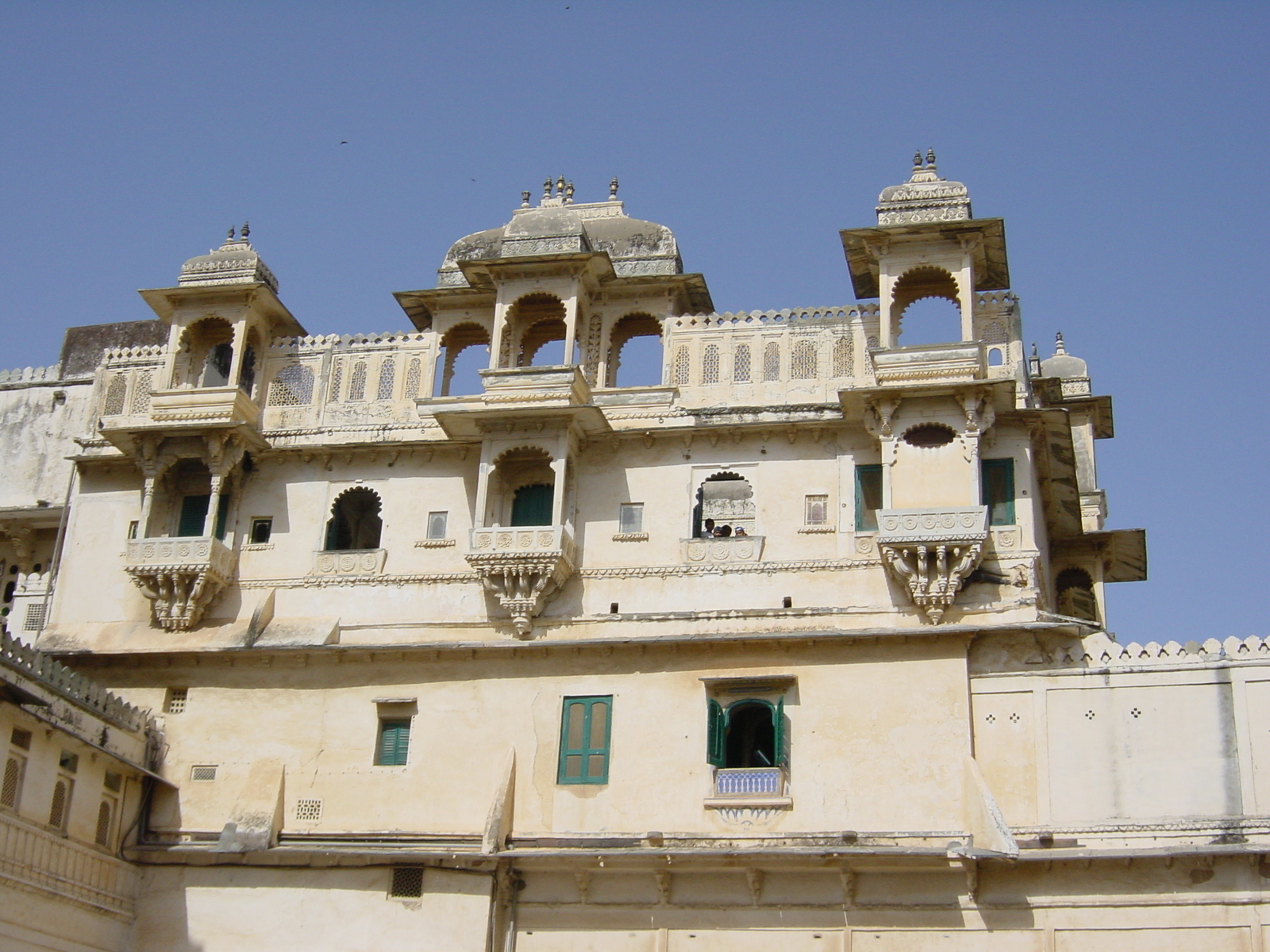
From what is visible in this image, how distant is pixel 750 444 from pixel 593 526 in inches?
96.1

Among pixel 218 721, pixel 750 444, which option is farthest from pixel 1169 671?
pixel 218 721

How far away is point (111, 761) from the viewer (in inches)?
837

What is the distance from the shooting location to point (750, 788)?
2048cm

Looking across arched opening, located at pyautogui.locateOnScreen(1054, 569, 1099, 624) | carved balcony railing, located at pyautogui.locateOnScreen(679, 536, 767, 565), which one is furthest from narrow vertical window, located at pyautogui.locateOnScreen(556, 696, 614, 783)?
arched opening, located at pyautogui.locateOnScreen(1054, 569, 1099, 624)

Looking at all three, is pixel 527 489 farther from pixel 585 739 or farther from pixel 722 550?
pixel 585 739

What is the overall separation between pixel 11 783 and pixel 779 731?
9.23 meters

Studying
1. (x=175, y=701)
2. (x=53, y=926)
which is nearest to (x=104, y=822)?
(x=53, y=926)

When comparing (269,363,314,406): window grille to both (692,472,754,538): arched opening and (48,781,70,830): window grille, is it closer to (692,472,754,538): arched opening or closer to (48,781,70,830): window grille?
(692,472,754,538): arched opening

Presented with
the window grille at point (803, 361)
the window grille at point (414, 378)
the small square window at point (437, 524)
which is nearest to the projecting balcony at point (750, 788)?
the small square window at point (437, 524)

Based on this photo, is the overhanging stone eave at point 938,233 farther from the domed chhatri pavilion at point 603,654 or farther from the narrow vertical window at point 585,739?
the narrow vertical window at point 585,739

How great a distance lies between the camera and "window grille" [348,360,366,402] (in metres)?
24.2

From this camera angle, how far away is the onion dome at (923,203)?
22469mm

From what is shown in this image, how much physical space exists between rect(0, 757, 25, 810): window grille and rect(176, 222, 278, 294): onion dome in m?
8.07

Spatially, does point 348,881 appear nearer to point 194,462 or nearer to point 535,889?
point 535,889
